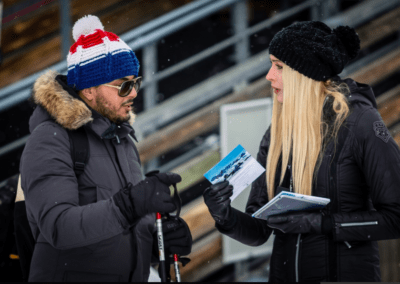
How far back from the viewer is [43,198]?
168cm

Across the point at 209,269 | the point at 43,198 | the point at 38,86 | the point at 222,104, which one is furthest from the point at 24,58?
the point at 43,198

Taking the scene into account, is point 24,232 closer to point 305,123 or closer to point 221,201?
point 221,201

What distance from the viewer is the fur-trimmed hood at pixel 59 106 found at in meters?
1.81

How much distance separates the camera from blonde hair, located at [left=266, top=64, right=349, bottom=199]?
194cm

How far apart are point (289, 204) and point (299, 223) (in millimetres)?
99

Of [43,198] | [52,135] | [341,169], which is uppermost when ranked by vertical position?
[52,135]

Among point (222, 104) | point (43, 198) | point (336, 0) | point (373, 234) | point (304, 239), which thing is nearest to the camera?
point (43, 198)

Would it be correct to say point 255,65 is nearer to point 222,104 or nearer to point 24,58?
point 222,104

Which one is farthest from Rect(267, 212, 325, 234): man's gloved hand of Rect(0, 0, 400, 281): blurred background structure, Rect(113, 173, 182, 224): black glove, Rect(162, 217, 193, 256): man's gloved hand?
Rect(0, 0, 400, 281): blurred background structure

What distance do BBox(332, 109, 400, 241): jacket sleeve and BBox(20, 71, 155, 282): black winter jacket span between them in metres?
0.86

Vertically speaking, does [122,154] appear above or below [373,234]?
above

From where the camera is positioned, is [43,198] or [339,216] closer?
[43,198]

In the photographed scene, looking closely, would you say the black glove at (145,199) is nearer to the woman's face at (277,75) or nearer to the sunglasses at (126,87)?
the sunglasses at (126,87)

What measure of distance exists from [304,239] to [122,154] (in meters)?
0.85
